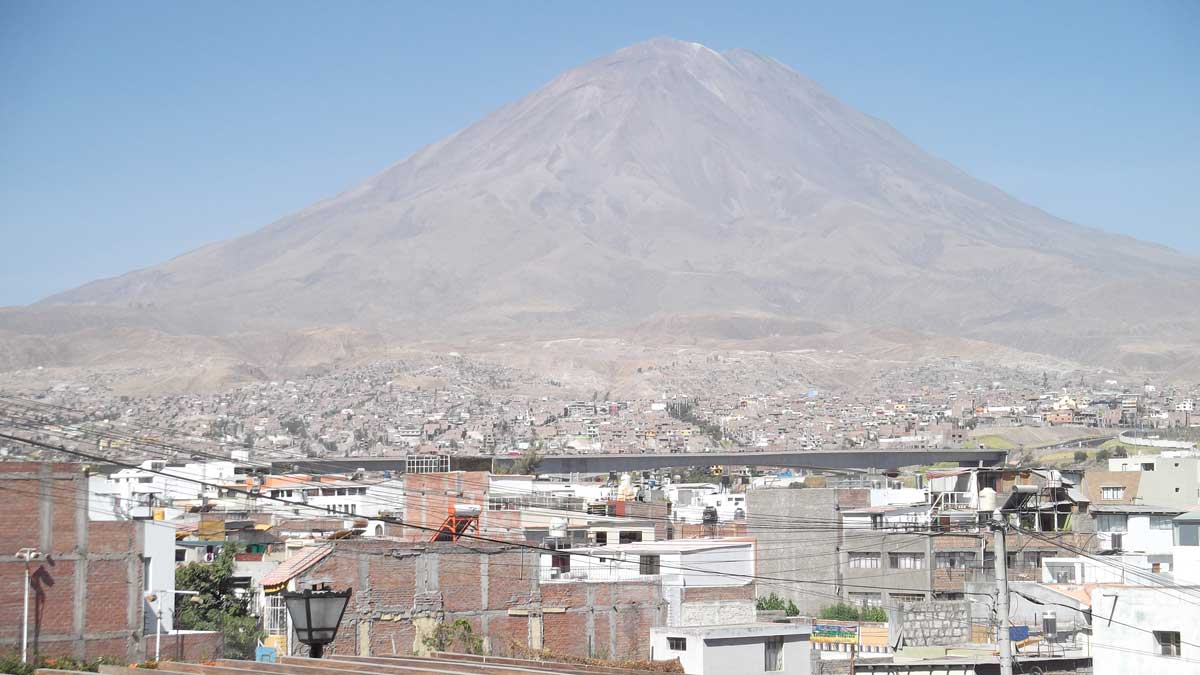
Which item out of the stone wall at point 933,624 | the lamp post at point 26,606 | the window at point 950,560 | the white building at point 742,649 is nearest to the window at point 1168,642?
the stone wall at point 933,624

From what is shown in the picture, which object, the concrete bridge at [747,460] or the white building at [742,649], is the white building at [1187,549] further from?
the concrete bridge at [747,460]

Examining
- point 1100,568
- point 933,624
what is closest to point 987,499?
point 933,624

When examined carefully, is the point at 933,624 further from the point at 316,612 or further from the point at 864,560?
the point at 316,612

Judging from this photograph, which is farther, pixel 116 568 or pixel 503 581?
pixel 503 581

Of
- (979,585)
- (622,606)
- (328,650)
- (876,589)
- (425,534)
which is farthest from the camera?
(876,589)

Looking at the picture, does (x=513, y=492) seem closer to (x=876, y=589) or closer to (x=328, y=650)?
(x=876, y=589)

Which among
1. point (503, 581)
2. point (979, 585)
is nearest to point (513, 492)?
point (979, 585)

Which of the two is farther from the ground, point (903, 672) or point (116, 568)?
point (116, 568)
